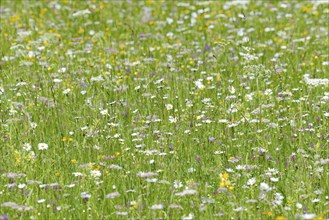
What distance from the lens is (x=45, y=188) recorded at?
16.5 ft

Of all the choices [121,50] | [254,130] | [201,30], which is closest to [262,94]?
[254,130]

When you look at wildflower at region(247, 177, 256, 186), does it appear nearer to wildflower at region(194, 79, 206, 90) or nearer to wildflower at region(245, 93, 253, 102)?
wildflower at region(245, 93, 253, 102)

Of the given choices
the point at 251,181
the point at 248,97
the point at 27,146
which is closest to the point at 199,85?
the point at 248,97

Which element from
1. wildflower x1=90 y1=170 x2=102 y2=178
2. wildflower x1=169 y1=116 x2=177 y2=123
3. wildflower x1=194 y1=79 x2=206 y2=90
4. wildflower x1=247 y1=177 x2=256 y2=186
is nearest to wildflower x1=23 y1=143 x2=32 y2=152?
wildflower x1=90 y1=170 x2=102 y2=178

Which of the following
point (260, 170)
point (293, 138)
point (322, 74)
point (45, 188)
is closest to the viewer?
point (45, 188)

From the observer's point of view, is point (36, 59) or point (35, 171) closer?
point (35, 171)

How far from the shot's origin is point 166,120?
6266 millimetres

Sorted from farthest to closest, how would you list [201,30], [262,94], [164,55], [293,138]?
[201,30] → [164,55] → [262,94] → [293,138]

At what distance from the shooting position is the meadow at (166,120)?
4.77m

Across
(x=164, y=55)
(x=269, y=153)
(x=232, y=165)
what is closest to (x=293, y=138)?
(x=269, y=153)

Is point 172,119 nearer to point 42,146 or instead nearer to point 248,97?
point 248,97

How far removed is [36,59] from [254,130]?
10.2ft

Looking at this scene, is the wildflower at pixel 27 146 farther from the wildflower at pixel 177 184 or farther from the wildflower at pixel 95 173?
the wildflower at pixel 177 184

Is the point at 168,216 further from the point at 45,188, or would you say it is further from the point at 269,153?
the point at 269,153
